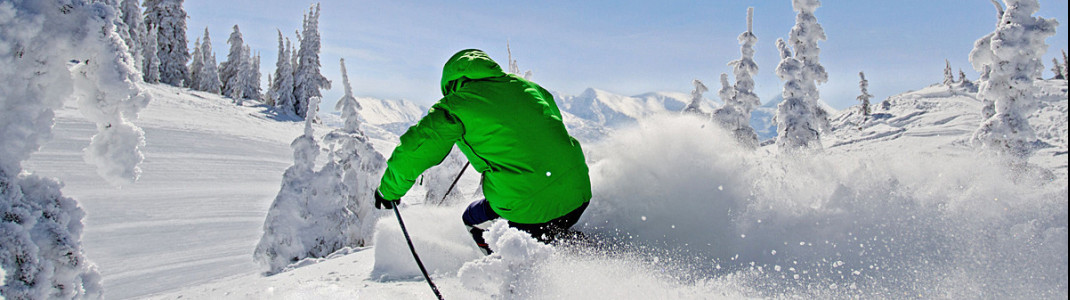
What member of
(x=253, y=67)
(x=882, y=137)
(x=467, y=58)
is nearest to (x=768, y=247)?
(x=467, y=58)

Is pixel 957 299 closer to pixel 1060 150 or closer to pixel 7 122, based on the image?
pixel 7 122

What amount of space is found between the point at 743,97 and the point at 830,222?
18.7 metres

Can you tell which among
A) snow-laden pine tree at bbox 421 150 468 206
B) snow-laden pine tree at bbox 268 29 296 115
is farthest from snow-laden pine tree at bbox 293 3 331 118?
snow-laden pine tree at bbox 421 150 468 206

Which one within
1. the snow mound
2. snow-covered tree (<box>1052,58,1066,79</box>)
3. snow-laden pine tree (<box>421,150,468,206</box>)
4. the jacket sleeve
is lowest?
snow-laden pine tree (<box>421,150,468,206</box>)

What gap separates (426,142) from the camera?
3236 mm

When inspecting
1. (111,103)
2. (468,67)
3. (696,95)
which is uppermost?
(468,67)

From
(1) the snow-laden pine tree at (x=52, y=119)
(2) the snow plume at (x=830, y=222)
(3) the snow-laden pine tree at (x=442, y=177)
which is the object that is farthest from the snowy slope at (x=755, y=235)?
(3) the snow-laden pine tree at (x=442, y=177)

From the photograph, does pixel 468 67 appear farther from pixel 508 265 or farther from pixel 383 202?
pixel 508 265

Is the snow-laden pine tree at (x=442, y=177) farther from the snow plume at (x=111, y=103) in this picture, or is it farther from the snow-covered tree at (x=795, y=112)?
the snow plume at (x=111, y=103)

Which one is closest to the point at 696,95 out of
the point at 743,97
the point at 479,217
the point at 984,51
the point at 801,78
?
the point at 743,97

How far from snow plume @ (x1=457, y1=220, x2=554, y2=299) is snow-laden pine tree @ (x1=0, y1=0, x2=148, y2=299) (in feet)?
6.78

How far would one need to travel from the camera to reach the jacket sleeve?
127 inches

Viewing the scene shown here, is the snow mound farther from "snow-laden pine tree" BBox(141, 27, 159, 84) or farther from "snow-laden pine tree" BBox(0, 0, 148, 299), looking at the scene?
"snow-laden pine tree" BBox(141, 27, 159, 84)

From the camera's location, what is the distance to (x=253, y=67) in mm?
56688
